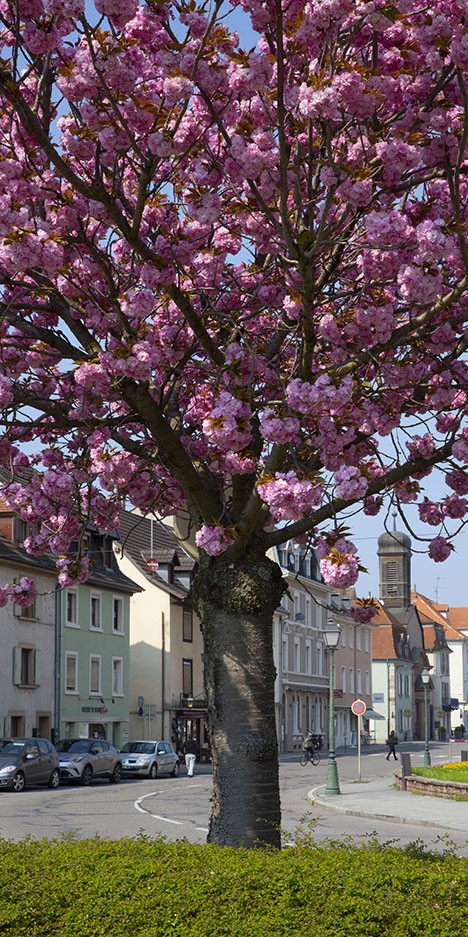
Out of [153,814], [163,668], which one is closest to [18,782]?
[153,814]

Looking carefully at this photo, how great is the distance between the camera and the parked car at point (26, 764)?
32938mm

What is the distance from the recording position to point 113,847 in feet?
28.6

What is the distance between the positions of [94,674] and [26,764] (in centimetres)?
1839

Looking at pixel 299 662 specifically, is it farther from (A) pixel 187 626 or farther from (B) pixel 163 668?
(B) pixel 163 668

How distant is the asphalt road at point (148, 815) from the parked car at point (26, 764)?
45 cm

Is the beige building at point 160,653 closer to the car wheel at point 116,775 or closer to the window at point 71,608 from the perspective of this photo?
the window at point 71,608

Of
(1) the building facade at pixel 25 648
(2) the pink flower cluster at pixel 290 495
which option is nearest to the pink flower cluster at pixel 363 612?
(2) the pink flower cluster at pixel 290 495

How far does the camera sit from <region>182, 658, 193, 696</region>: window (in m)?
59.9

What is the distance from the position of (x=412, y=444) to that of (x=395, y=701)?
3855 inches

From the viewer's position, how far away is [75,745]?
129 ft

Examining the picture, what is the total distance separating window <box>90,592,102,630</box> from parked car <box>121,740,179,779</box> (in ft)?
28.2

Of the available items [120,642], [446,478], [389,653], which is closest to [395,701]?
[389,653]

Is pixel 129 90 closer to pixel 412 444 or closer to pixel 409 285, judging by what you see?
pixel 409 285

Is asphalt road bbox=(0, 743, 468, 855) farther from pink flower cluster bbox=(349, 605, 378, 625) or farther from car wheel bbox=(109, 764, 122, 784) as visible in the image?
pink flower cluster bbox=(349, 605, 378, 625)
